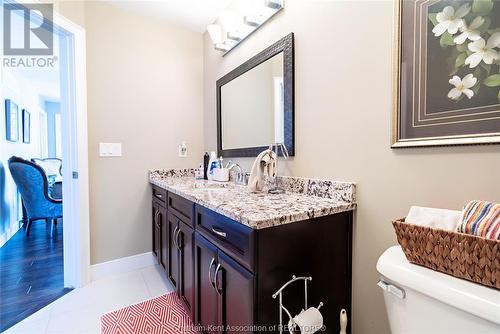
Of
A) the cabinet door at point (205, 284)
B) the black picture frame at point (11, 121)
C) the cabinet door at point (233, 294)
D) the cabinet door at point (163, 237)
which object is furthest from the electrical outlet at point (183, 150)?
the black picture frame at point (11, 121)

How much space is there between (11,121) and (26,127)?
856 mm

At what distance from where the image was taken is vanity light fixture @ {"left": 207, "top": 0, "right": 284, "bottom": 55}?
58.3 inches

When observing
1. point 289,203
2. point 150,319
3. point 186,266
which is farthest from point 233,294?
point 150,319

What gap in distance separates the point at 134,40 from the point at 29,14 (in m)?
0.74

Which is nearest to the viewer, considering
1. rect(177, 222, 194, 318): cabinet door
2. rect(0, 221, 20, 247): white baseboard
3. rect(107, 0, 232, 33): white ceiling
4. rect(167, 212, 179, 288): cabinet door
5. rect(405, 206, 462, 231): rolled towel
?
rect(405, 206, 462, 231): rolled towel

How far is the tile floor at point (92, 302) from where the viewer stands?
1.44 meters

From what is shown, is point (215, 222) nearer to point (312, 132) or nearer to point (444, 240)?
point (312, 132)

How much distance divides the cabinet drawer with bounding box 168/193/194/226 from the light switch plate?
30.8 inches

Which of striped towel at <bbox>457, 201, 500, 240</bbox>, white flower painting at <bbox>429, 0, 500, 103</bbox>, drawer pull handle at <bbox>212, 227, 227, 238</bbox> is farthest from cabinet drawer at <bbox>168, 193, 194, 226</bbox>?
white flower painting at <bbox>429, 0, 500, 103</bbox>

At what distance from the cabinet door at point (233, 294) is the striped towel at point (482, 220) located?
0.64m

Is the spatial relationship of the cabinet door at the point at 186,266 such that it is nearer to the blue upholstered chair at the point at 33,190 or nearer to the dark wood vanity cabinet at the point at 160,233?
the dark wood vanity cabinet at the point at 160,233

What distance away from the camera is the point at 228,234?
0.96 m

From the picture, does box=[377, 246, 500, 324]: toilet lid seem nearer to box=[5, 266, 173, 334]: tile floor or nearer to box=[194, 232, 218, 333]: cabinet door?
box=[194, 232, 218, 333]: cabinet door

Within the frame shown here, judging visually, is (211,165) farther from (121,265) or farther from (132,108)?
(121,265)
